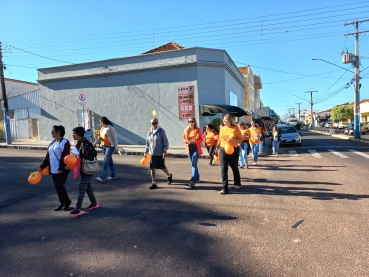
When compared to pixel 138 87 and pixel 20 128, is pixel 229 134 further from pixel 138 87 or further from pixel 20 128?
pixel 20 128

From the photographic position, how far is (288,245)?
368cm

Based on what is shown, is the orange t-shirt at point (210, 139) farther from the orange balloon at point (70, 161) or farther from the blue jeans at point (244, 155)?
the orange balloon at point (70, 161)

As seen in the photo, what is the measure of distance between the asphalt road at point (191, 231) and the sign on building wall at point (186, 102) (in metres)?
9.90

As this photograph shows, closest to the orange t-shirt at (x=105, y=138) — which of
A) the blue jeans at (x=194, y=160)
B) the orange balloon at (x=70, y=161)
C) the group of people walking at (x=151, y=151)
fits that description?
the group of people walking at (x=151, y=151)

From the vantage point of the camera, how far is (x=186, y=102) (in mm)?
16781

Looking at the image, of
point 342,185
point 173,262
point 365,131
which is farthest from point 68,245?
point 365,131

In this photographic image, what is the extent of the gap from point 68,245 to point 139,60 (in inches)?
603

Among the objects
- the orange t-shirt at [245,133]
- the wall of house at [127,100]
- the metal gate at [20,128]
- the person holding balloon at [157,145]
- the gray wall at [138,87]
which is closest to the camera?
the person holding balloon at [157,145]

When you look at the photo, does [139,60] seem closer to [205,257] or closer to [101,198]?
[101,198]

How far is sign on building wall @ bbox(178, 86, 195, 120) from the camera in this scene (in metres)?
16.7

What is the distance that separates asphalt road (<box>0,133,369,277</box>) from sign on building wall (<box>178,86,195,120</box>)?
9903 millimetres

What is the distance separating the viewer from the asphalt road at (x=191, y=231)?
3.19m

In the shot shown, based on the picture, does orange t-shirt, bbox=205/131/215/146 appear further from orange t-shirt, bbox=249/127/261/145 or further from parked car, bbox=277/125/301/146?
parked car, bbox=277/125/301/146

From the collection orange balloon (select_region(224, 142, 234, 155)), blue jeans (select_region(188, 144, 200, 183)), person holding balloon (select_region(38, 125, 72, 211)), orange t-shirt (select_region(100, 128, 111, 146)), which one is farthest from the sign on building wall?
person holding balloon (select_region(38, 125, 72, 211))
